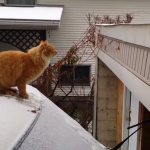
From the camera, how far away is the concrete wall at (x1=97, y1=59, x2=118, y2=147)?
585cm

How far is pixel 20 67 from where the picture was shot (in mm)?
2824

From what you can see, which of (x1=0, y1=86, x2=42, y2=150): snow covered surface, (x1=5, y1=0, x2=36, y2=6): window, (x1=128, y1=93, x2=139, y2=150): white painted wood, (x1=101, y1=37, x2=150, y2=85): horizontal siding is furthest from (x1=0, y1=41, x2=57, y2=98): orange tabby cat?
(x1=5, y1=0, x2=36, y2=6): window

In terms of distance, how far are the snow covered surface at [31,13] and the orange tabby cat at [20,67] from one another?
5954 millimetres

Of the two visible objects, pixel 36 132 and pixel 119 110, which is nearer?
pixel 36 132

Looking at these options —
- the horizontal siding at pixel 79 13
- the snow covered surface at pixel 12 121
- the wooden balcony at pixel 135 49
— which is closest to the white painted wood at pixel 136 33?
the wooden balcony at pixel 135 49

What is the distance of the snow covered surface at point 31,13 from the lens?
8923mm

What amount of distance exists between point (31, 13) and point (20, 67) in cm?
703

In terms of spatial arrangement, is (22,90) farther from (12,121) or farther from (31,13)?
(31,13)

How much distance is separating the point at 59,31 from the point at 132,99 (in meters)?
6.76

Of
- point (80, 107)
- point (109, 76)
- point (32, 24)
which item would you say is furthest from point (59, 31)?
point (109, 76)

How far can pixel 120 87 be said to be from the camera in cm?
543

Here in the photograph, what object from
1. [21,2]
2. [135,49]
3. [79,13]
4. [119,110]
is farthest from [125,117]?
[21,2]

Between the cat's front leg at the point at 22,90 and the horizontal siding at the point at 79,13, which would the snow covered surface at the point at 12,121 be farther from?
the horizontal siding at the point at 79,13

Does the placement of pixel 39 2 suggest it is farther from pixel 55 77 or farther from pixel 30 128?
pixel 30 128
